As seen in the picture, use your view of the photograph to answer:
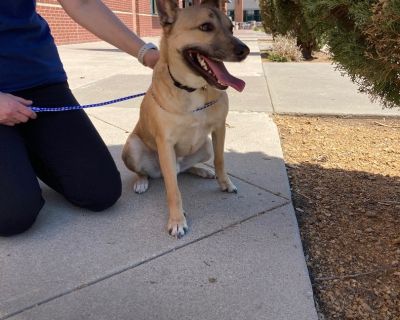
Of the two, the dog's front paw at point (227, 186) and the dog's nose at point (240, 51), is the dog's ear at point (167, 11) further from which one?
the dog's front paw at point (227, 186)

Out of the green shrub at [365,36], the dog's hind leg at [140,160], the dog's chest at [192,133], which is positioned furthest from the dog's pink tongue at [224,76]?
the dog's hind leg at [140,160]

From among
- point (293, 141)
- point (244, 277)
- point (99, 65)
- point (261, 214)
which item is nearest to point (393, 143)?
point (293, 141)

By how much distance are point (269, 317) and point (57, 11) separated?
1499cm

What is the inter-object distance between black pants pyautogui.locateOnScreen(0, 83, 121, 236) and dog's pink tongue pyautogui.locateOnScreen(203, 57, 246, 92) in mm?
999

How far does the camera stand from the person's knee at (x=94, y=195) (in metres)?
2.81

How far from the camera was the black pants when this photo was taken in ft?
9.02

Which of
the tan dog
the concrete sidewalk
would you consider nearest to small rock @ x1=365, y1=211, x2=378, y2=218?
the concrete sidewalk

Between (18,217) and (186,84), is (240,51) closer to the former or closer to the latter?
(186,84)

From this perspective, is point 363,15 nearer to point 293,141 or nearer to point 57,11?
point 293,141

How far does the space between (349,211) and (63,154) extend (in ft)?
6.40

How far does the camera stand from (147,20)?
2495 centimetres

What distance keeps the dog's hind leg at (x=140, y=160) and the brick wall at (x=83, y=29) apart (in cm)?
→ 1176

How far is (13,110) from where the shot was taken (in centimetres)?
→ 255

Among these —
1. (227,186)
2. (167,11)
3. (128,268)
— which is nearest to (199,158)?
(227,186)
